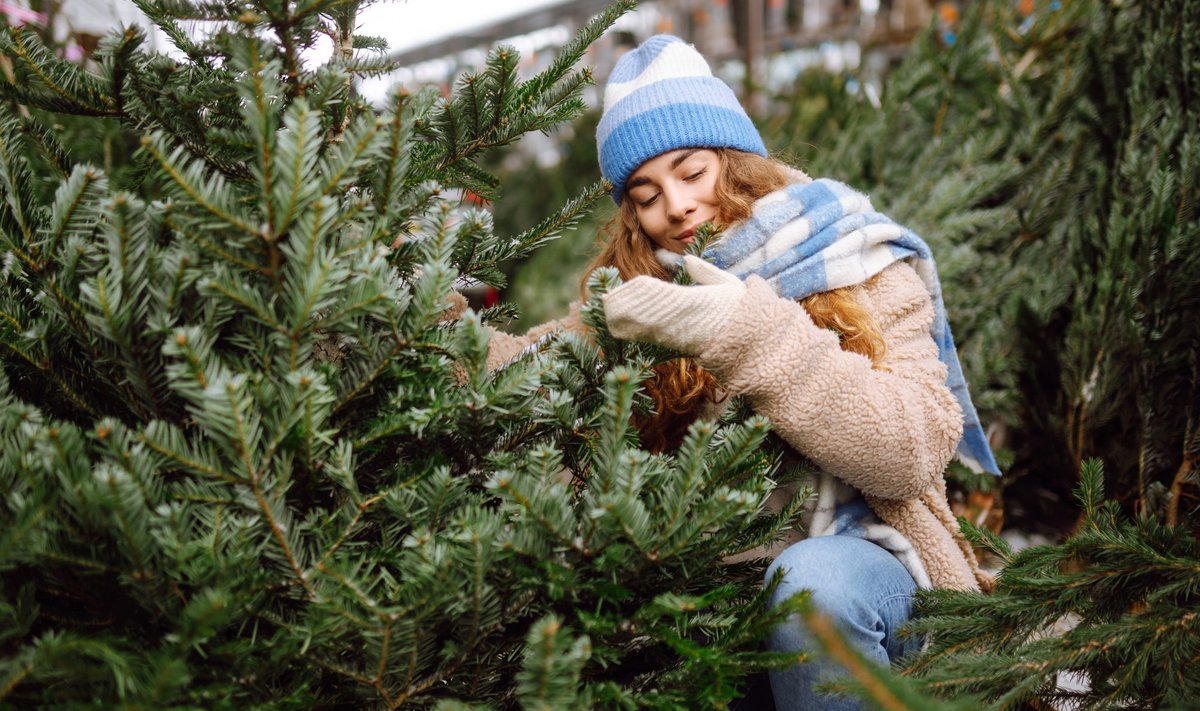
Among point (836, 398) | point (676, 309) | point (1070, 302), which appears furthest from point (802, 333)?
point (1070, 302)

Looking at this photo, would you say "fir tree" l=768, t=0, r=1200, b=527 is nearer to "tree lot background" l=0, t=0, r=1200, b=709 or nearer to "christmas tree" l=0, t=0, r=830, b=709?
"tree lot background" l=0, t=0, r=1200, b=709

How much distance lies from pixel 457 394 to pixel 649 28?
637cm

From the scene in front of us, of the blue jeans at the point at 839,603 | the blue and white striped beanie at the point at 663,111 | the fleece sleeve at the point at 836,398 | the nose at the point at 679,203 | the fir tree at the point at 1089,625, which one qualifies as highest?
the blue and white striped beanie at the point at 663,111

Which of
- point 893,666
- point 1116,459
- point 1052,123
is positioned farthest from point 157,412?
point 1052,123

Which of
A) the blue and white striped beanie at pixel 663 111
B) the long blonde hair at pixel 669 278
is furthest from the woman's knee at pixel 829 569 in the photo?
the blue and white striped beanie at pixel 663 111

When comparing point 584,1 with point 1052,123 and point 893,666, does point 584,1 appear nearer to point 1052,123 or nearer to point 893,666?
point 1052,123

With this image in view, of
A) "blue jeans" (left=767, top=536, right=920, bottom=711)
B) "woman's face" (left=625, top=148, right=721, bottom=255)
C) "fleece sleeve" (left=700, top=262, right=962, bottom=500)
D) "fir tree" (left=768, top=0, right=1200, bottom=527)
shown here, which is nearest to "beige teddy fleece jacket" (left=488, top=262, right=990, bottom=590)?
"fleece sleeve" (left=700, top=262, right=962, bottom=500)

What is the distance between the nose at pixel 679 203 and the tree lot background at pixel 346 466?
0.31 m

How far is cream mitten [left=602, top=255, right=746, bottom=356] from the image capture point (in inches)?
43.6

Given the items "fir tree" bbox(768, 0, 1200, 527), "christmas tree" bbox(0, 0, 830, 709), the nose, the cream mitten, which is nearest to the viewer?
"christmas tree" bbox(0, 0, 830, 709)

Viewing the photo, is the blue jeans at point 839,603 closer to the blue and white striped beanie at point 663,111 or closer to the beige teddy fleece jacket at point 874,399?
the beige teddy fleece jacket at point 874,399

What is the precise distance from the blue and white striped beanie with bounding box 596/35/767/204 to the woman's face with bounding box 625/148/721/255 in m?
0.02

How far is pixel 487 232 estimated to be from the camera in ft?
4.04

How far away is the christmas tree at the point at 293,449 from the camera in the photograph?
85cm
